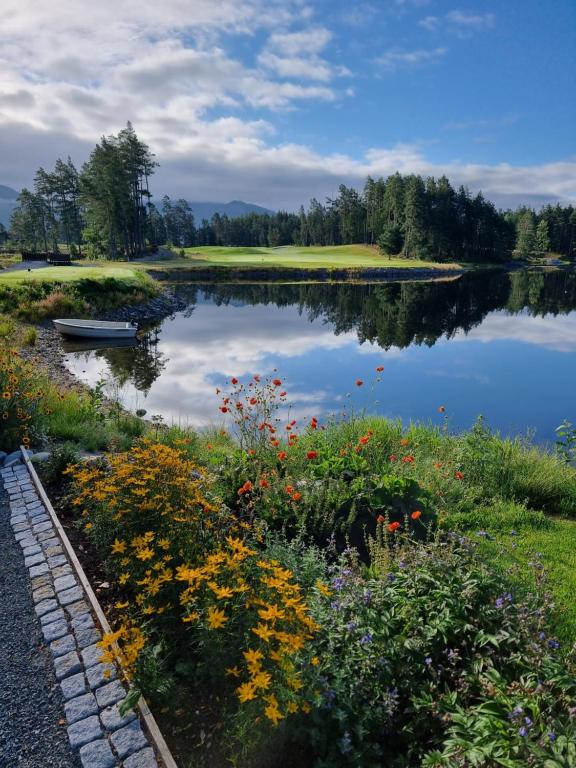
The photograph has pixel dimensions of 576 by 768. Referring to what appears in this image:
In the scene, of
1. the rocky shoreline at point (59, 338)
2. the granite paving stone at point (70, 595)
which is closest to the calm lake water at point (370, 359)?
the rocky shoreline at point (59, 338)

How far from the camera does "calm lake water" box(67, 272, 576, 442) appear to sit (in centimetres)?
1376

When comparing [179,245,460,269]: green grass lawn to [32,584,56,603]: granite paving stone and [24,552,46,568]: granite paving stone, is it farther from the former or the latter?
[32,584,56,603]: granite paving stone

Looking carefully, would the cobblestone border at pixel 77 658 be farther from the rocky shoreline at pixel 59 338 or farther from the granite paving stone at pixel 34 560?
the rocky shoreline at pixel 59 338

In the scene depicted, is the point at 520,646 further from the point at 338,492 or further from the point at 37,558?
the point at 37,558

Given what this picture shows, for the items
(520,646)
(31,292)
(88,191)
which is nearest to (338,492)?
(520,646)

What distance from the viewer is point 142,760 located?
8.81ft

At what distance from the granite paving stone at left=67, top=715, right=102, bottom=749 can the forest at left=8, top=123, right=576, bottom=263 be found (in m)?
58.4

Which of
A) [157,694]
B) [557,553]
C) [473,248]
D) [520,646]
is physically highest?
[473,248]

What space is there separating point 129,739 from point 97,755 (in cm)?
18

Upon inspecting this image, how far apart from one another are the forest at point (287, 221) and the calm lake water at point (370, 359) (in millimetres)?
29784

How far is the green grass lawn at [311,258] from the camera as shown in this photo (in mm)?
65062

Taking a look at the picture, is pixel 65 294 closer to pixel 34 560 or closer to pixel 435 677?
pixel 34 560

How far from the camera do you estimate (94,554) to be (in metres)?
4.62

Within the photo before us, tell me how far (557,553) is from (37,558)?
529 cm
